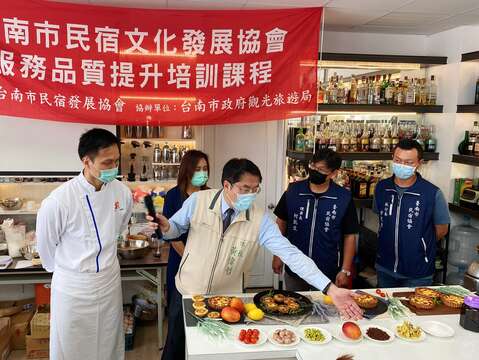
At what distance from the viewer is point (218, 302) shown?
205 cm

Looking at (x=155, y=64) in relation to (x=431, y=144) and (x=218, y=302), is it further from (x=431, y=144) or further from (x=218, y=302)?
(x=431, y=144)

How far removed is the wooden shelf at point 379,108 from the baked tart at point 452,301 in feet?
6.44

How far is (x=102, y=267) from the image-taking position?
2.26 metres

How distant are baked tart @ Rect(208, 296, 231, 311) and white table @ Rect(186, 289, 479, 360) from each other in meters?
0.18

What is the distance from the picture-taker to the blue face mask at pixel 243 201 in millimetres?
2072

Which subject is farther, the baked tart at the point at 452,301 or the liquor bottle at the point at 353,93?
the liquor bottle at the point at 353,93

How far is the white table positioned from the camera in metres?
1.71

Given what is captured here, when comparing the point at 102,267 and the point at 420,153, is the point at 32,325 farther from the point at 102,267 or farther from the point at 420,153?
the point at 420,153

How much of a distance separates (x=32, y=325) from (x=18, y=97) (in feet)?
5.62

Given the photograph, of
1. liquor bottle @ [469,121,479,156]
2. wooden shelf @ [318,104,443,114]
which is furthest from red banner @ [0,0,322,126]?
liquor bottle @ [469,121,479,156]

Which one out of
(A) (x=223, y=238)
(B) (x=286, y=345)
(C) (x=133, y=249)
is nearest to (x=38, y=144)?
(C) (x=133, y=249)

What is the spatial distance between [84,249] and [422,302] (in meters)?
1.80

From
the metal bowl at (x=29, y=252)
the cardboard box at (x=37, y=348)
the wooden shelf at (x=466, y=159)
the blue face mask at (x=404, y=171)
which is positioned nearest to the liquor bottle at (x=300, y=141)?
the blue face mask at (x=404, y=171)

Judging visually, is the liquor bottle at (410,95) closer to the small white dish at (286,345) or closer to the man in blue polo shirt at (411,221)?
the man in blue polo shirt at (411,221)
